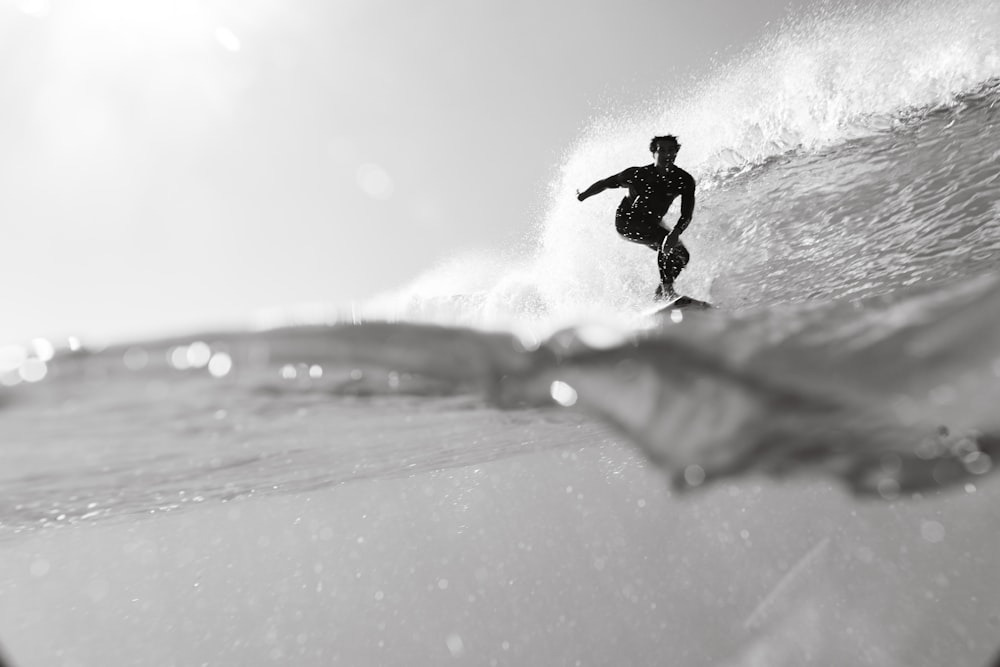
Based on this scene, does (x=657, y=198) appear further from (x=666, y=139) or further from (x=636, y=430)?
(x=636, y=430)

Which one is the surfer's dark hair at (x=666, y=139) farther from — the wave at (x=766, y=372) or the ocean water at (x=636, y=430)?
the wave at (x=766, y=372)

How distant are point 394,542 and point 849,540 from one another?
21045 mm

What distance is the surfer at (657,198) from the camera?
733 centimetres

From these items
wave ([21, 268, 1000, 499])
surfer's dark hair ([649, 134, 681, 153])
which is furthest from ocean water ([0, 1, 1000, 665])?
surfer's dark hair ([649, 134, 681, 153])

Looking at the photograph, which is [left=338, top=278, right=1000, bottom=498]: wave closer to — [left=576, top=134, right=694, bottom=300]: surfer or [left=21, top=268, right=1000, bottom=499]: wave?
[left=21, top=268, right=1000, bottom=499]: wave

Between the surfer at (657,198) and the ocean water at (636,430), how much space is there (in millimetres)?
1107

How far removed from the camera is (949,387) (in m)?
2.83

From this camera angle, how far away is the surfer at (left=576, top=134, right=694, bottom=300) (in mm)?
7332

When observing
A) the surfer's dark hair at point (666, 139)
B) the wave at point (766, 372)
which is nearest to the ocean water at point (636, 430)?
the wave at point (766, 372)

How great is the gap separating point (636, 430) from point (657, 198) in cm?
507

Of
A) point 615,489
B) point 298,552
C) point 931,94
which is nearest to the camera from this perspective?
point 931,94

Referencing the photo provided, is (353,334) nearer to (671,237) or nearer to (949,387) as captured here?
(949,387)

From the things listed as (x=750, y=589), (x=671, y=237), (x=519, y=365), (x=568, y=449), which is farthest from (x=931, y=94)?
(x=750, y=589)

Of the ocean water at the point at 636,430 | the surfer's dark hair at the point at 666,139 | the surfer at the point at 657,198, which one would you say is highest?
the surfer's dark hair at the point at 666,139
